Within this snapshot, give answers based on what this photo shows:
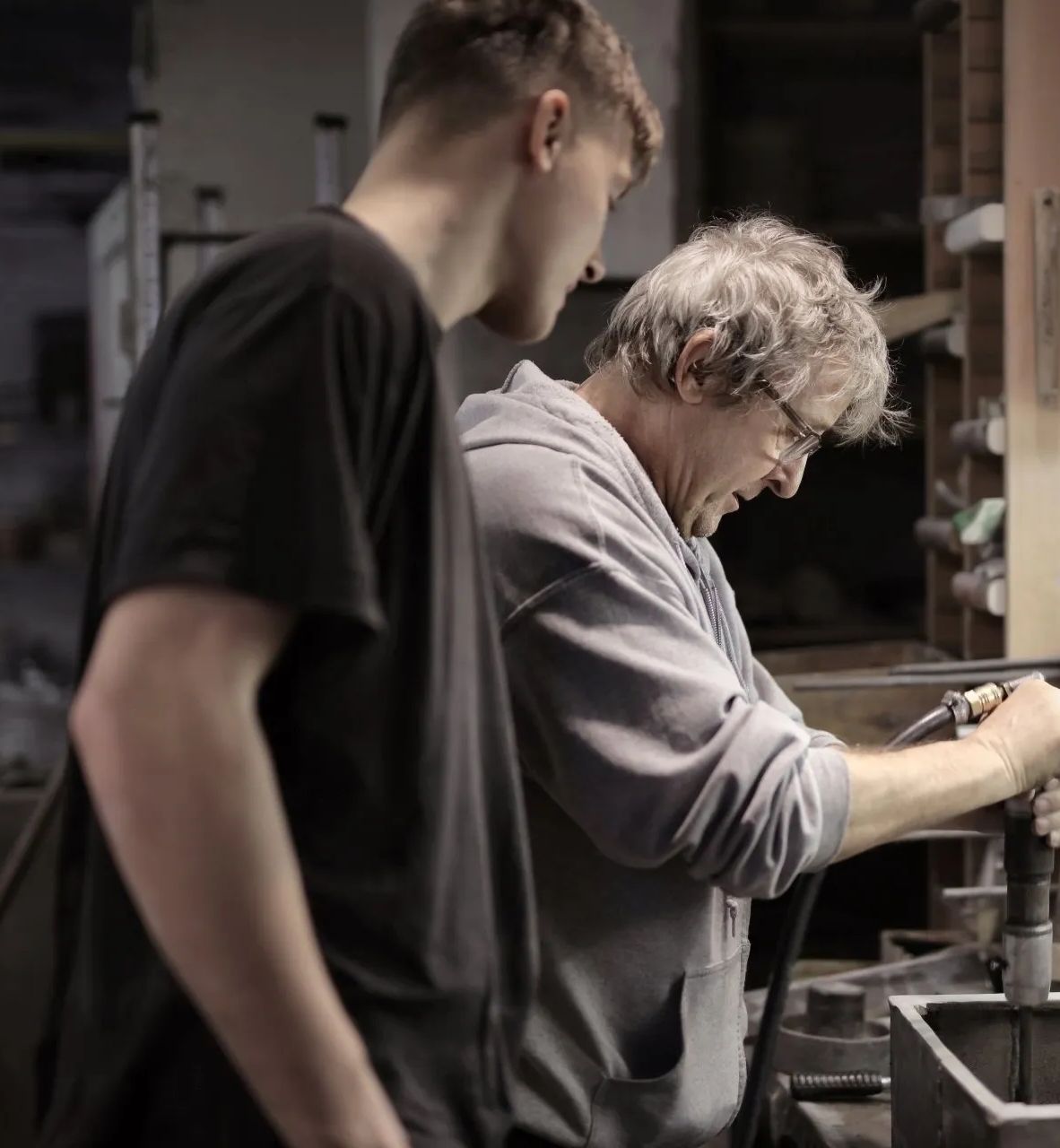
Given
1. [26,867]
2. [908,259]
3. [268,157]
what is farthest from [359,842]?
[268,157]

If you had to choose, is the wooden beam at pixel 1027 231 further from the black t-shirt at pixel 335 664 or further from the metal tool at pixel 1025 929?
the black t-shirt at pixel 335 664

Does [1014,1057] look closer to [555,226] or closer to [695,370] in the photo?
[695,370]

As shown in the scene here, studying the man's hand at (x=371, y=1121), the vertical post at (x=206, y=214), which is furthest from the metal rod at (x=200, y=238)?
the man's hand at (x=371, y=1121)

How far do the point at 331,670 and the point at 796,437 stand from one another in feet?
2.54

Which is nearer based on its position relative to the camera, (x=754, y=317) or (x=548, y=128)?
(x=548, y=128)

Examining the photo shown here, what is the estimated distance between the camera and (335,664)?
2.59ft

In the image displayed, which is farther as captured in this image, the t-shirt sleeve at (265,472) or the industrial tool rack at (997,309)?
the industrial tool rack at (997,309)

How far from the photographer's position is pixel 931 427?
331 centimetres

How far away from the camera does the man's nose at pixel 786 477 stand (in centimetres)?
148

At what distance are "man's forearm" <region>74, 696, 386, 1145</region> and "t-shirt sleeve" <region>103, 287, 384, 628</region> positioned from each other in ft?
0.23

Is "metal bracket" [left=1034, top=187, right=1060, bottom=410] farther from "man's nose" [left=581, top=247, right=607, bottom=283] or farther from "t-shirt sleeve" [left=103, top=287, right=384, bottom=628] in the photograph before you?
"t-shirt sleeve" [left=103, top=287, right=384, bottom=628]

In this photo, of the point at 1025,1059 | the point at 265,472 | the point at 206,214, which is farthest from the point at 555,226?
the point at 206,214

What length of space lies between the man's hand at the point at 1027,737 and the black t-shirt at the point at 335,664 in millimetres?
624

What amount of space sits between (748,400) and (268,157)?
386cm
